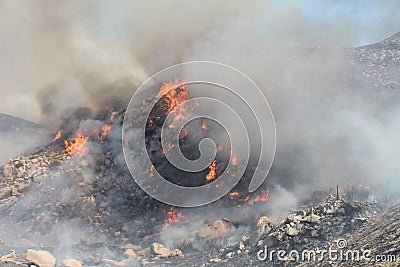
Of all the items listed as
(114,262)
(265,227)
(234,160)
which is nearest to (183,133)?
(234,160)

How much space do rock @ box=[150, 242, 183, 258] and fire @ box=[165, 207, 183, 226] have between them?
6.25 metres

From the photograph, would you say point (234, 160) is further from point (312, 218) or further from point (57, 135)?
point (57, 135)

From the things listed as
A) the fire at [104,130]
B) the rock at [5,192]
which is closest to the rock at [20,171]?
the rock at [5,192]

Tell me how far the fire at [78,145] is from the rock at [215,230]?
18.6 meters

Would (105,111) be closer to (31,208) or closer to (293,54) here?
(31,208)

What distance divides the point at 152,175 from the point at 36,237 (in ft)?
39.3

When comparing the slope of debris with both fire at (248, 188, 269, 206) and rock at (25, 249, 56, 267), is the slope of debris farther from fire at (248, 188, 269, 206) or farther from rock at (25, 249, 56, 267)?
rock at (25, 249, 56, 267)

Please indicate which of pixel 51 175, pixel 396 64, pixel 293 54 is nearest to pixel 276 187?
pixel 51 175

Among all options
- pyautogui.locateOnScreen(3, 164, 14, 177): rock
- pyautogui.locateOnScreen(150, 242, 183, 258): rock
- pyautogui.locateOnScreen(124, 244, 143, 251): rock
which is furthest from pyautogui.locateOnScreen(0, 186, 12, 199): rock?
pyautogui.locateOnScreen(150, 242, 183, 258): rock

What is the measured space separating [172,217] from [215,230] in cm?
714

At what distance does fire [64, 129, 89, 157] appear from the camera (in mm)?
39562

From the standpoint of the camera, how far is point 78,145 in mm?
40844

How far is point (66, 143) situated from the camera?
4166 centimetres

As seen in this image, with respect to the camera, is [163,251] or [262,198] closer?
[163,251]
